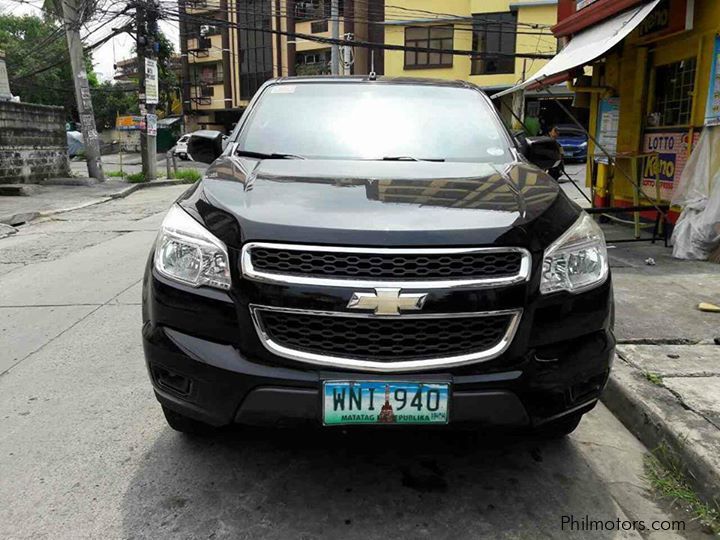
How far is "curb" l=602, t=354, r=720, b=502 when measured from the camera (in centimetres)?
261

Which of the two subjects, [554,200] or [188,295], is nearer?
[188,295]

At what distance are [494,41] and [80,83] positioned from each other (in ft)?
64.5

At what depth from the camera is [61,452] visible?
2.87m

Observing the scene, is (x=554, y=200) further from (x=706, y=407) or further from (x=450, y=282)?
(x=706, y=407)

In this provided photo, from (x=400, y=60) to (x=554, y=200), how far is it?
3045cm

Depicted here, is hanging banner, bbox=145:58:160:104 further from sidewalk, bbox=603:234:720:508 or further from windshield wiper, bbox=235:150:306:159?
windshield wiper, bbox=235:150:306:159

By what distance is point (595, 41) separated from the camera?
7520 millimetres

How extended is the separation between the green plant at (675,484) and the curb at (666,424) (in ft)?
0.09

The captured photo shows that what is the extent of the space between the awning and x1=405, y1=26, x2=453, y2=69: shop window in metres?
22.6

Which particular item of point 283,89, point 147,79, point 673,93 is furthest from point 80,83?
point 283,89

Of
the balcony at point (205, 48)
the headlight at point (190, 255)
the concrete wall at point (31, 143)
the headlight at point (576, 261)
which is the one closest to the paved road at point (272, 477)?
the headlight at point (190, 255)

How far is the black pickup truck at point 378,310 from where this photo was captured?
212 cm

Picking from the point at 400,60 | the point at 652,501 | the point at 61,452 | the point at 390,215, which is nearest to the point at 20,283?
the point at 61,452

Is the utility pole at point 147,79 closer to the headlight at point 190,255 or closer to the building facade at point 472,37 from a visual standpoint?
the building facade at point 472,37
